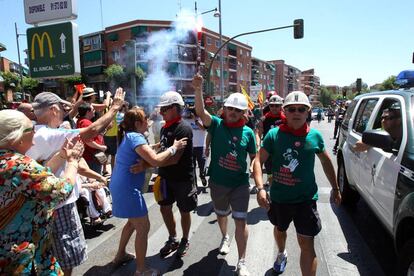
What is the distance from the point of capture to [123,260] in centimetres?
371

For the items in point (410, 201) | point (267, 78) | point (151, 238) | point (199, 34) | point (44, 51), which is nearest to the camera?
point (410, 201)

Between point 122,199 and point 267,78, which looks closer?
point 122,199

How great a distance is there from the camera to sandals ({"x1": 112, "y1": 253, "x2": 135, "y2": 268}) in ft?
12.0

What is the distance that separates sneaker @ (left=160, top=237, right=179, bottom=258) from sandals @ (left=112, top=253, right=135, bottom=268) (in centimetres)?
35

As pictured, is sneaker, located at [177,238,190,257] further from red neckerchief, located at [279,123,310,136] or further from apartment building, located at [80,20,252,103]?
apartment building, located at [80,20,252,103]

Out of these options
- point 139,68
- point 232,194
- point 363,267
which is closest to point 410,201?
point 363,267

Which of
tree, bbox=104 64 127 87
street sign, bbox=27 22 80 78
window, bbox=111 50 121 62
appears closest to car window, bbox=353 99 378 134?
street sign, bbox=27 22 80 78

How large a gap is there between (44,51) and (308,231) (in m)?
6.10

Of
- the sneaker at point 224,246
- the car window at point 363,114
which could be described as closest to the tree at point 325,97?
the car window at point 363,114

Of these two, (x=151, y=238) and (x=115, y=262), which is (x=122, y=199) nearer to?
(x=115, y=262)

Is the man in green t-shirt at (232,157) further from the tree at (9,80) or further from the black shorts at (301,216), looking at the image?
the tree at (9,80)

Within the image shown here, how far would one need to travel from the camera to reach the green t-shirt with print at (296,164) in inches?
116

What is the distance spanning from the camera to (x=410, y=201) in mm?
2422

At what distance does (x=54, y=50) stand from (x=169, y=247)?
466 centimetres
